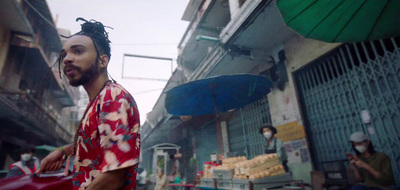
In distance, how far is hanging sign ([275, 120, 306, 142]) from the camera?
608 cm

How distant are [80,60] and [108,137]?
0.52m

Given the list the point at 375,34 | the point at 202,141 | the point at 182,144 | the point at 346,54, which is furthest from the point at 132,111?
the point at 182,144

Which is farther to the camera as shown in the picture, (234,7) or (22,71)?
(22,71)

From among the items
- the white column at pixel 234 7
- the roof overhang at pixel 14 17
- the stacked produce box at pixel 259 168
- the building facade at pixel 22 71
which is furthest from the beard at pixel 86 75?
the roof overhang at pixel 14 17

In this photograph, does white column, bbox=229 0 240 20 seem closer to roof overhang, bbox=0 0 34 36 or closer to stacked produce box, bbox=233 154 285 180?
stacked produce box, bbox=233 154 285 180

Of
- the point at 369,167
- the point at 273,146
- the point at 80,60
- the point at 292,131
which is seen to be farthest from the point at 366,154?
the point at 80,60

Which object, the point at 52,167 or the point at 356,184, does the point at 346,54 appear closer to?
the point at 356,184

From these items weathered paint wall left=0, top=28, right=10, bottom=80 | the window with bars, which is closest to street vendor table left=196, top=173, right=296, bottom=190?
the window with bars

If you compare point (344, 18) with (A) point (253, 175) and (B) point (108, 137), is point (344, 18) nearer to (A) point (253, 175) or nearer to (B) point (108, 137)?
(A) point (253, 175)

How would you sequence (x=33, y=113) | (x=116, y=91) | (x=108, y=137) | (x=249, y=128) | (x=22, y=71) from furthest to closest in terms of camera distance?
(x=22, y=71), (x=33, y=113), (x=249, y=128), (x=116, y=91), (x=108, y=137)

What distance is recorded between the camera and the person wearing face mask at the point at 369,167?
3449 millimetres

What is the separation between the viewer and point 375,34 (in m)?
2.64

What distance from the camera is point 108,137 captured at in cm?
96

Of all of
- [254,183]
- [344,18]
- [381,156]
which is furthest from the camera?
[381,156]
